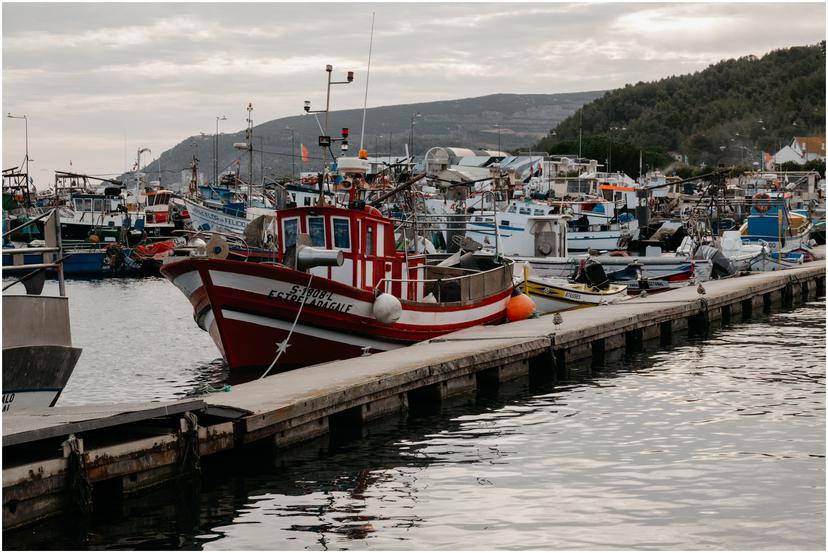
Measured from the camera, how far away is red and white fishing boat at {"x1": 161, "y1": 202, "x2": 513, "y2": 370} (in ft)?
59.4

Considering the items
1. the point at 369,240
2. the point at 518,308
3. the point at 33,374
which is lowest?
the point at 518,308

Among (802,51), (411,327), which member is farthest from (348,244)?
(802,51)

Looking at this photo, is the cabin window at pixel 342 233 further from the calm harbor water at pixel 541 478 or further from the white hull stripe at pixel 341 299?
the calm harbor water at pixel 541 478

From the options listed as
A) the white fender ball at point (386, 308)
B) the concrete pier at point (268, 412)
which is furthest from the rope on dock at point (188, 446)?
the white fender ball at point (386, 308)

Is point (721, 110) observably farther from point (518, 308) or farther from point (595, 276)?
point (518, 308)

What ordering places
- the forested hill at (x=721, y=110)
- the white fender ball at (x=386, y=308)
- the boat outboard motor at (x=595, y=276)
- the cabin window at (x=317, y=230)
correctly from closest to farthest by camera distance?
the white fender ball at (x=386, y=308)
the cabin window at (x=317, y=230)
the boat outboard motor at (x=595, y=276)
the forested hill at (x=721, y=110)

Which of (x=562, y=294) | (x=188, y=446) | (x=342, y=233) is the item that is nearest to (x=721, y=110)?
(x=562, y=294)

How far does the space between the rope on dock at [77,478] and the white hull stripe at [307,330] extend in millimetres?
7847

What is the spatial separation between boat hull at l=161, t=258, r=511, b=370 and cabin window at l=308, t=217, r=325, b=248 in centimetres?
115

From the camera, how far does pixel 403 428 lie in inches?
597

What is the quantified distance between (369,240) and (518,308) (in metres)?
6.17

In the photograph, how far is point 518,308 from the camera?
81.8ft

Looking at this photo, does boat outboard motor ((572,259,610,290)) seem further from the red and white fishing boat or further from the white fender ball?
the white fender ball

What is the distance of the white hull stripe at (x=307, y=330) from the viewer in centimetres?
1836
